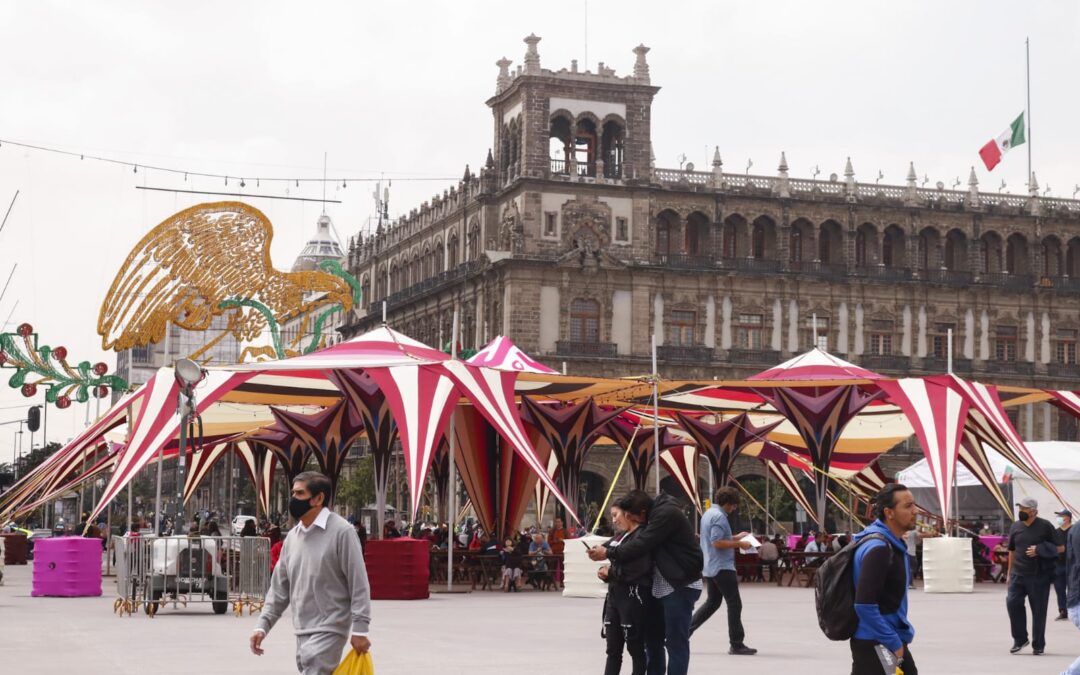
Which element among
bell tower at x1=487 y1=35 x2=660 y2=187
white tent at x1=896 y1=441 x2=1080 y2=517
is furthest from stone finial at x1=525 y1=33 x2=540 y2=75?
white tent at x1=896 y1=441 x2=1080 y2=517

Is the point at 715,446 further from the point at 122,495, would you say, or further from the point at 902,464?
the point at 122,495

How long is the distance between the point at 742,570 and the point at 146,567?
1638 centimetres

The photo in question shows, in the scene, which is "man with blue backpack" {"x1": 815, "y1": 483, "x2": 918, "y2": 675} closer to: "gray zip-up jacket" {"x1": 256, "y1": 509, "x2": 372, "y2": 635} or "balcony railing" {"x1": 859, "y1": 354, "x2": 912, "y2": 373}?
"gray zip-up jacket" {"x1": 256, "y1": 509, "x2": 372, "y2": 635}

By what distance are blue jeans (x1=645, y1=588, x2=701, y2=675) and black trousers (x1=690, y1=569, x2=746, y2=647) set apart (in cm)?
324

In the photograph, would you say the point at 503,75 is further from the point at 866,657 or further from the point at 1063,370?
the point at 866,657

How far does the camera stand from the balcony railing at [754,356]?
6519 cm

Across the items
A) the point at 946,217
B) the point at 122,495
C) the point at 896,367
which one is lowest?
the point at 122,495

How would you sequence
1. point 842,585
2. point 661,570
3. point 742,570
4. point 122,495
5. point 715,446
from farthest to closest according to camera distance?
point 122,495, point 715,446, point 742,570, point 661,570, point 842,585

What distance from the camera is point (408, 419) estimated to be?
26.6m

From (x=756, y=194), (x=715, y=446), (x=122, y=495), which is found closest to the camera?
(x=715, y=446)

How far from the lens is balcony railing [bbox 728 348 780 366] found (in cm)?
6519

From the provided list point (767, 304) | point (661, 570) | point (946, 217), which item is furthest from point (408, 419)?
point (946, 217)

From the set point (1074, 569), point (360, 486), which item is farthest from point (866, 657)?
point (360, 486)

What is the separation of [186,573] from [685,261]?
149ft
